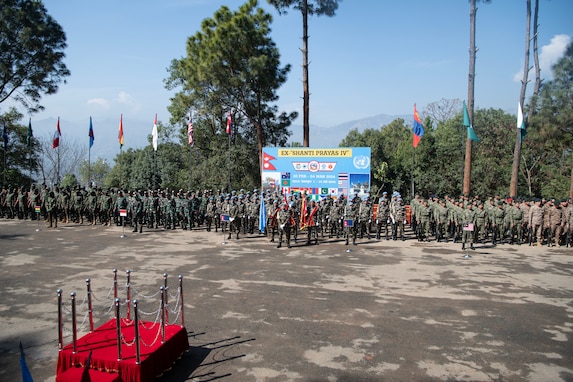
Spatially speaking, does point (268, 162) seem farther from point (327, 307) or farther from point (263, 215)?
point (327, 307)

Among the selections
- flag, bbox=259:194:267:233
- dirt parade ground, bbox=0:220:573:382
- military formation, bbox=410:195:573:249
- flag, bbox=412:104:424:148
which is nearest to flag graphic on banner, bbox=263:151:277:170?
flag, bbox=259:194:267:233

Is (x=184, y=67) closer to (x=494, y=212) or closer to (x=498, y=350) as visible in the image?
(x=494, y=212)

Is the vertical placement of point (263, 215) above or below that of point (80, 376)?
above

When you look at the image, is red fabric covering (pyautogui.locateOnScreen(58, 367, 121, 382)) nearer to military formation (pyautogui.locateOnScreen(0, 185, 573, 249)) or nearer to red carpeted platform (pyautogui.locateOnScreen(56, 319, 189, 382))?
red carpeted platform (pyautogui.locateOnScreen(56, 319, 189, 382))

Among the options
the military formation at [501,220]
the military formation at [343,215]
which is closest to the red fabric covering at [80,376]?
the military formation at [343,215]

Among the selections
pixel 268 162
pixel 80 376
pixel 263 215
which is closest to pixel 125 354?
pixel 80 376

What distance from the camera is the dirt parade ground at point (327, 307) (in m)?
6.21

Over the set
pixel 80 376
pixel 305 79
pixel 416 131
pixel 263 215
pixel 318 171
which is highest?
pixel 305 79

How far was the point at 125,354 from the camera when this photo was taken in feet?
18.5

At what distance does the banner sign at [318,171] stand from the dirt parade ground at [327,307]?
459 centimetres

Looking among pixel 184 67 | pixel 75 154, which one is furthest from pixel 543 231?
pixel 75 154

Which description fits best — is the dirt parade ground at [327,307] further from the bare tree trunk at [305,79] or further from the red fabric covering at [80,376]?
the bare tree trunk at [305,79]

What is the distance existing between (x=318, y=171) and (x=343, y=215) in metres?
3.59

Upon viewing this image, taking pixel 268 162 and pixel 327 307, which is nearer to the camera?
pixel 327 307
